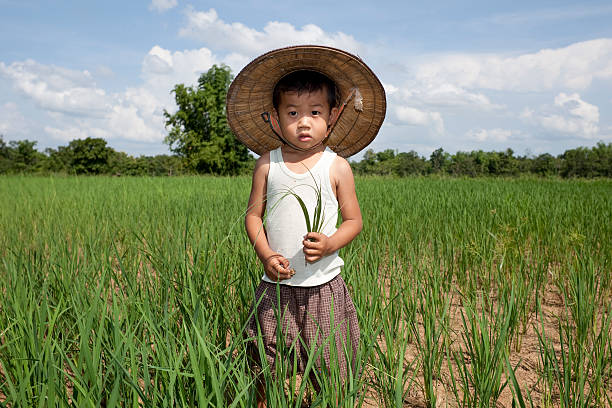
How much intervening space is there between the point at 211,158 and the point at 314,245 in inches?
1149

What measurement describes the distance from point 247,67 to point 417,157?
64.1 m

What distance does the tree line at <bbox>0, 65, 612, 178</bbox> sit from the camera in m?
30.9

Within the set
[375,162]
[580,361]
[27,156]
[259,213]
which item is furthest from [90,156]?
[580,361]

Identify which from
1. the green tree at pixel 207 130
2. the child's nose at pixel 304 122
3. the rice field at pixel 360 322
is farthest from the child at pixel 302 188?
the green tree at pixel 207 130

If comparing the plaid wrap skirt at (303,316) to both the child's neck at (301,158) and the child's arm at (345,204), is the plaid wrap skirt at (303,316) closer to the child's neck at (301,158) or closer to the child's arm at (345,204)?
the child's arm at (345,204)

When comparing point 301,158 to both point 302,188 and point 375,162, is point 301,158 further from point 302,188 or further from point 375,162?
point 375,162

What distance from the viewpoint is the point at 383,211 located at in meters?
4.23

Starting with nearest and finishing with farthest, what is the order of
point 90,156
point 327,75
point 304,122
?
1. point 304,122
2. point 327,75
3. point 90,156

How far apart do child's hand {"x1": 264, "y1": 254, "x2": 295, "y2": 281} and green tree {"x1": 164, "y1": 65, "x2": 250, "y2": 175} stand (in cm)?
2869

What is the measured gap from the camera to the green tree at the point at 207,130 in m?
30.3

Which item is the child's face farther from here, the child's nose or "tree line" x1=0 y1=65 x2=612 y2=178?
"tree line" x1=0 y1=65 x2=612 y2=178

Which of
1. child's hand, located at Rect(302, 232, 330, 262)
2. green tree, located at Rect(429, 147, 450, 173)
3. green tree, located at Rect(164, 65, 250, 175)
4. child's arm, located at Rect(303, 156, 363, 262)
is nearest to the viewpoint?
child's hand, located at Rect(302, 232, 330, 262)

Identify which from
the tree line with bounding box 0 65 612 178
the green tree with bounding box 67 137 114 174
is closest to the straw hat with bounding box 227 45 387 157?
the tree line with bounding box 0 65 612 178

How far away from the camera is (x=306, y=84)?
4.79ft
